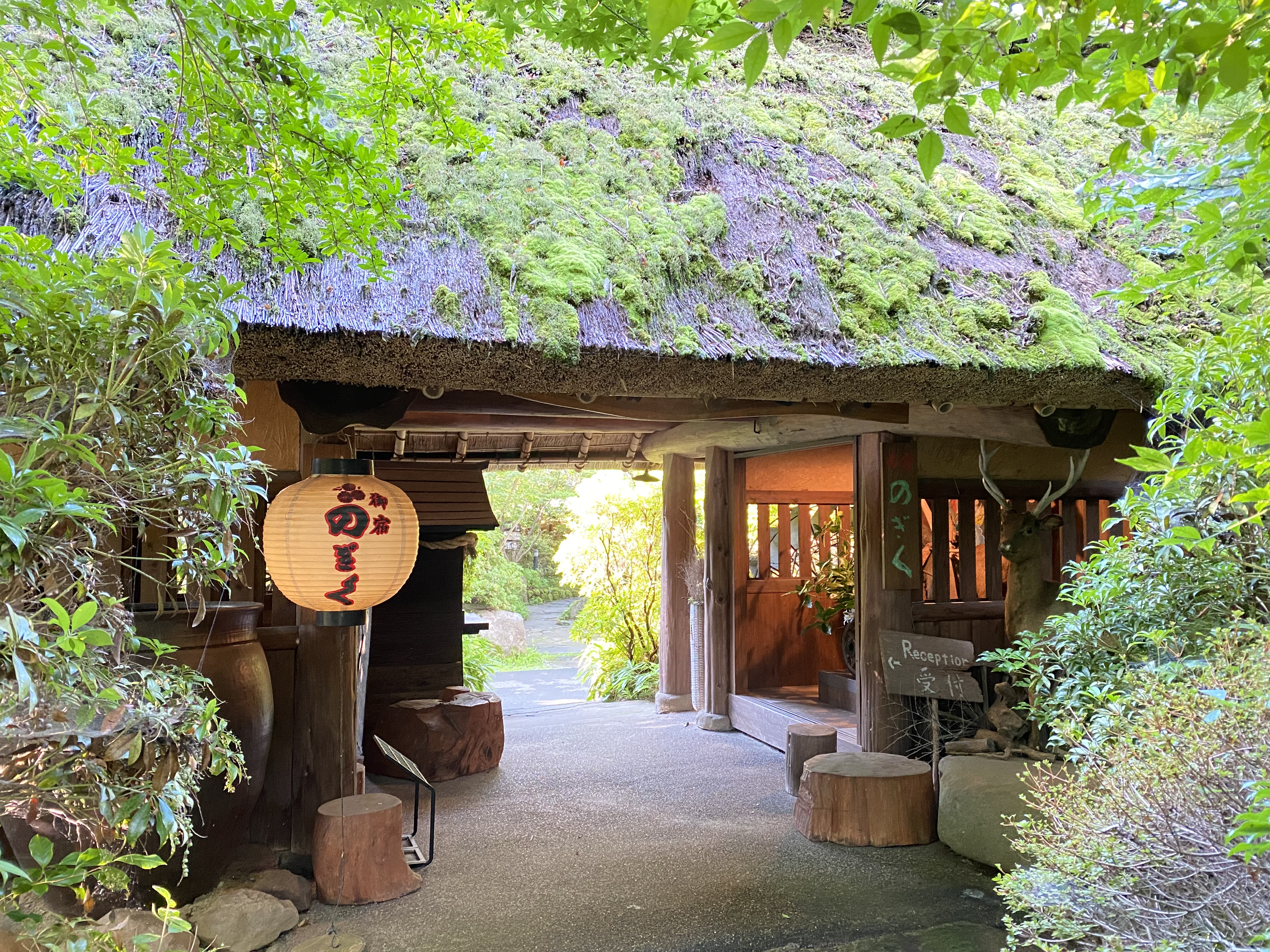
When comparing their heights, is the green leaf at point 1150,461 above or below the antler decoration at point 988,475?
below

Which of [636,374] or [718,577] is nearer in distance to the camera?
[636,374]

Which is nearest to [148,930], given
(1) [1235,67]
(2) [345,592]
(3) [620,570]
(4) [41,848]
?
(2) [345,592]

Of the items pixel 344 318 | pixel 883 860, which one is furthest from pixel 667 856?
pixel 344 318

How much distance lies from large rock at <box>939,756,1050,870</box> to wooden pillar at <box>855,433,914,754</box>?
853 mm

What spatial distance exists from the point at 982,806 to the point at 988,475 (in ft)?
7.34

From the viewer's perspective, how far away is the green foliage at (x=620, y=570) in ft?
31.4

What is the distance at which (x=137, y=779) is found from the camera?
1.61m

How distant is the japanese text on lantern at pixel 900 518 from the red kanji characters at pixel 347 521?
3.46 m

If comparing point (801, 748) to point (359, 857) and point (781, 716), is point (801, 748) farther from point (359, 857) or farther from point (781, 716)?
point (359, 857)

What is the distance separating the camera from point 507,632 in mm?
14273

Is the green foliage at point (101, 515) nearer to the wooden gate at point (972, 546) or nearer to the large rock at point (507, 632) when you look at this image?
the wooden gate at point (972, 546)

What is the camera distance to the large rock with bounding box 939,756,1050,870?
4090 mm

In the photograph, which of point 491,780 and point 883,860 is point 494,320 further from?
point 491,780

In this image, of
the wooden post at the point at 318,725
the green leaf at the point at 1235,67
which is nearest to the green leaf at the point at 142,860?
the green leaf at the point at 1235,67
